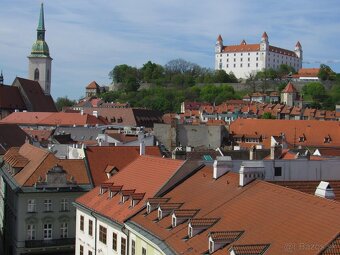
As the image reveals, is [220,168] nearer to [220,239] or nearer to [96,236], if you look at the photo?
[220,239]

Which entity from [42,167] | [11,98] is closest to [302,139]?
[42,167]

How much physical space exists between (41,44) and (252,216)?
13147 cm

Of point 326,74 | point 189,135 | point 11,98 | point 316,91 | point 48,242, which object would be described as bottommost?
point 48,242

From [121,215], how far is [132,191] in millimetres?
1896

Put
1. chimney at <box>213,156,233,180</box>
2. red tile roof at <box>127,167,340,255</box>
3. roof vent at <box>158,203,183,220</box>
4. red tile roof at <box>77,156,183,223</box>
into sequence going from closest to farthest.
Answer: red tile roof at <box>127,167,340,255</box>, roof vent at <box>158,203,183,220</box>, chimney at <box>213,156,233,180</box>, red tile roof at <box>77,156,183,223</box>

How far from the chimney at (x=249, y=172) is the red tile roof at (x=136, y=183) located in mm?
4010

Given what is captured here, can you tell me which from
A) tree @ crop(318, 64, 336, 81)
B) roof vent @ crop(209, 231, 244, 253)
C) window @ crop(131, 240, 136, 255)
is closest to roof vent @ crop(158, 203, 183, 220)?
window @ crop(131, 240, 136, 255)

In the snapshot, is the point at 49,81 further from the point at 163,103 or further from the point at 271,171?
the point at 271,171

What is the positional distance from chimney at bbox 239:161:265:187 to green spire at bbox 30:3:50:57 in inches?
4858

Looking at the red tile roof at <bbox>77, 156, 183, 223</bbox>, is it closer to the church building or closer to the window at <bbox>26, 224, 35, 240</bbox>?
the window at <bbox>26, 224, 35, 240</bbox>

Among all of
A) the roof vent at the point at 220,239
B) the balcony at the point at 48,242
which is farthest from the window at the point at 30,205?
the roof vent at the point at 220,239

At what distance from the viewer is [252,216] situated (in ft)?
59.6

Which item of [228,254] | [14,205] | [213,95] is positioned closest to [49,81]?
[213,95]

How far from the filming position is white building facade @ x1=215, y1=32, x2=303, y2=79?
188 meters
